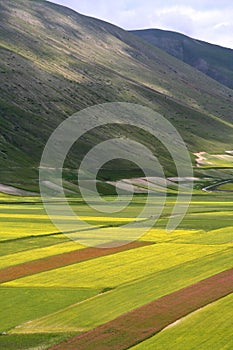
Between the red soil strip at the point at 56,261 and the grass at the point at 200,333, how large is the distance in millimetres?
18888

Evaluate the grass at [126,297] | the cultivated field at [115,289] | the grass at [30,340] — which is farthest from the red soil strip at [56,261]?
the grass at [30,340]

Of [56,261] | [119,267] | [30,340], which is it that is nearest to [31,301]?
[30,340]

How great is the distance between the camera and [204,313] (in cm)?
4359

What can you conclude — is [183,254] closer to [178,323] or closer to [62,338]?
[178,323]

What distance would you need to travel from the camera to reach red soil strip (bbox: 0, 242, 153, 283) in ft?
186

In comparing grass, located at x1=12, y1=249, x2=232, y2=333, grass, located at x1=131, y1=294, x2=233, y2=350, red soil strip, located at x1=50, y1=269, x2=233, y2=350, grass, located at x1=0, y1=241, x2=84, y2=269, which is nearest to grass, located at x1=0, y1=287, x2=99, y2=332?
grass, located at x1=12, y1=249, x2=232, y2=333

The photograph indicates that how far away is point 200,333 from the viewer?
39.2m

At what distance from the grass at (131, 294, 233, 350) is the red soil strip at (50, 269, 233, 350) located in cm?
81

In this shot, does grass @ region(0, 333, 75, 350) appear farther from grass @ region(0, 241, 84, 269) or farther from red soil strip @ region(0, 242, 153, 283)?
grass @ region(0, 241, 84, 269)

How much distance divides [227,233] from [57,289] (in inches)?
1601

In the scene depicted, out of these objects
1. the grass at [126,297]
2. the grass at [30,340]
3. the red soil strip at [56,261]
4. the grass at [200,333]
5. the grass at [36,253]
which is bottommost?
the grass at [36,253]

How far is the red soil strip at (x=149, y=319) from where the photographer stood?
37.8m

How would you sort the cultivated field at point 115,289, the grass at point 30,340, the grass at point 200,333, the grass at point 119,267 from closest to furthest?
the grass at point 200,333 < the grass at point 30,340 < the cultivated field at point 115,289 < the grass at point 119,267

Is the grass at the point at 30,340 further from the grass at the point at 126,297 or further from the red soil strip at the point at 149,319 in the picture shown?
the grass at the point at 126,297
